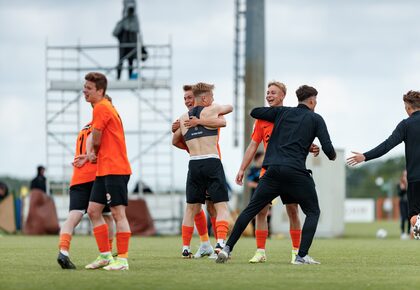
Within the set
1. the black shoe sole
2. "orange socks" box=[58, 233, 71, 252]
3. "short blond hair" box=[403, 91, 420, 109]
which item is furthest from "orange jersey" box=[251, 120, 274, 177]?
the black shoe sole

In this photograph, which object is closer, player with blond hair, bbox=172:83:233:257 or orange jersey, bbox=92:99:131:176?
orange jersey, bbox=92:99:131:176

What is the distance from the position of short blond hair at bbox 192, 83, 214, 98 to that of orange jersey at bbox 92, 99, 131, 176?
2.35 metres

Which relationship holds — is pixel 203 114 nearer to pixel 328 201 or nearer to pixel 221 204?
pixel 221 204

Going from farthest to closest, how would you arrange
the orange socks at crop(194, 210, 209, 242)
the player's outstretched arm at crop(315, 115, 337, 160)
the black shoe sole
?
the orange socks at crop(194, 210, 209, 242)
the player's outstretched arm at crop(315, 115, 337, 160)
the black shoe sole

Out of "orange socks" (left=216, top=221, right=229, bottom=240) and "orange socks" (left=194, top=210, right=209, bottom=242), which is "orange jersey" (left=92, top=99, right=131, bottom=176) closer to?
"orange socks" (left=216, top=221, right=229, bottom=240)

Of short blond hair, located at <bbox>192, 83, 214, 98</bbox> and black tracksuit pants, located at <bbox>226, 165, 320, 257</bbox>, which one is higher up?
short blond hair, located at <bbox>192, 83, 214, 98</bbox>

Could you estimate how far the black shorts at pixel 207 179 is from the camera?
562 inches

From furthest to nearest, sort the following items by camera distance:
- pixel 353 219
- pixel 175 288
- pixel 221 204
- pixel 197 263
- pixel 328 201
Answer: pixel 353 219 < pixel 328 201 < pixel 221 204 < pixel 197 263 < pixel 175 288

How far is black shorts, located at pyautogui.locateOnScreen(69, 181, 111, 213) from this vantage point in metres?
12.6

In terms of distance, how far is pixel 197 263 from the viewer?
13.5m

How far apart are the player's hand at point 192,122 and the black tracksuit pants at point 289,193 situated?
1459mm

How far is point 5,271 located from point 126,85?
2116cm

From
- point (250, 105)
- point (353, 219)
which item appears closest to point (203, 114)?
point (250, 105)

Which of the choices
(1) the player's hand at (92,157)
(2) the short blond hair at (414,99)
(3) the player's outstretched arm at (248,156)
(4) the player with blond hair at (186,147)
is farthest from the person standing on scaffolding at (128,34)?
(1) the player's hand at (92,157)
